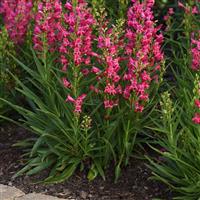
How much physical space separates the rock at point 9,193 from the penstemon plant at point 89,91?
0.65 feet

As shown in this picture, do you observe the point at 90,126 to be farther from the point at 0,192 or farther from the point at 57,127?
the point at 0,192

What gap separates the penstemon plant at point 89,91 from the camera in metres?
4.25

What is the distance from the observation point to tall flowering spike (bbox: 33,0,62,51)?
4379 mm

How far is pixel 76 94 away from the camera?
14.5 ft

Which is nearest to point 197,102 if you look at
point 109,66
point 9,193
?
point 109,66

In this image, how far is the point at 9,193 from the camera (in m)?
4.41

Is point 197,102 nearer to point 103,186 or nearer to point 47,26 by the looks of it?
point 103,186

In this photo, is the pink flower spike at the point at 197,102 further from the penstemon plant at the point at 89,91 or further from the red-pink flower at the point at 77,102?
the red-pink flower at the point at 77,102

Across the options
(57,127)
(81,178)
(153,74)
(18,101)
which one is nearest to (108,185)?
(81,178)

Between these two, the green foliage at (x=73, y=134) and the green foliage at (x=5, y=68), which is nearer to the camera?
the green foliage at (x=73, y=134)

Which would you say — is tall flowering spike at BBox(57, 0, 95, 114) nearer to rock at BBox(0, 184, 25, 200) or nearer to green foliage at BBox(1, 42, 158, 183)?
green foliage at BBox(1, 42, 158, 183)

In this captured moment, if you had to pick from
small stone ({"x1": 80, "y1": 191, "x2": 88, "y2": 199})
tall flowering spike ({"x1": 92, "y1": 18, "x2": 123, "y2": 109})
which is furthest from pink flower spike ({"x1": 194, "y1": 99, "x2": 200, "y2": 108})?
small stone ({"x1": 80, "y1": 191, "x2": 88, "y2": 199})

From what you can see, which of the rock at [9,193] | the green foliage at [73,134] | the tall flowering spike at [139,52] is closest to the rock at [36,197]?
the rock at [9,193]

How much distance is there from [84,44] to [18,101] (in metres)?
1.31
